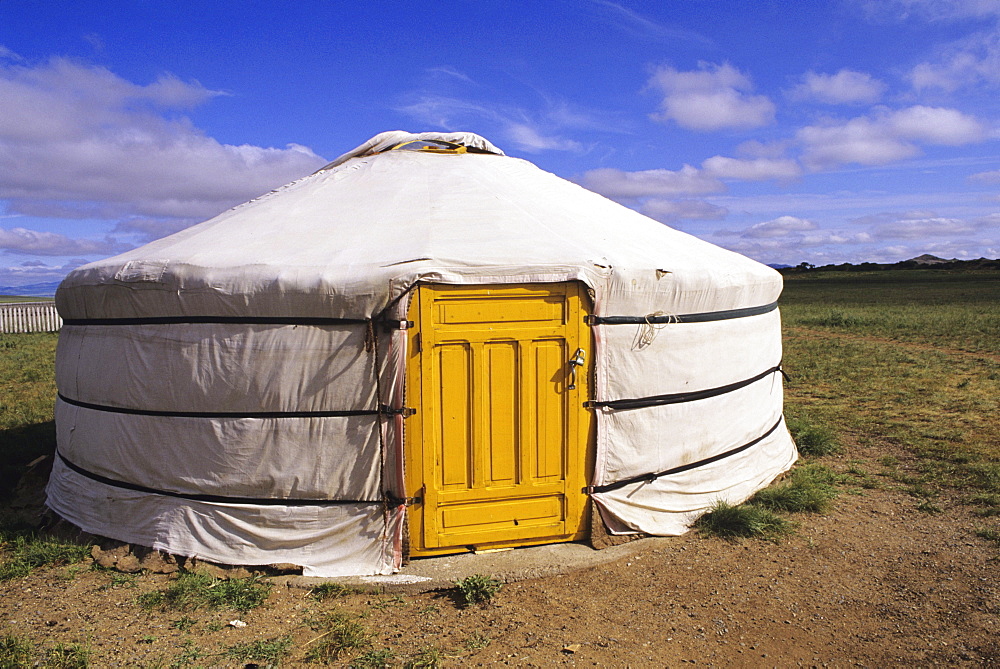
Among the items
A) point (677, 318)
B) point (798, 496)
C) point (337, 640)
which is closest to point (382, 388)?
point (337, 640)

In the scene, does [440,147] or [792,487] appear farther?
[440,147]

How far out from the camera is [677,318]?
4.14m

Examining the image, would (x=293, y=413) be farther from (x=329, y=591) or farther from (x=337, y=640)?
(x=337, y=640)

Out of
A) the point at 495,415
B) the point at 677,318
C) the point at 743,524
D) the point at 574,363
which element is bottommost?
the point at 743,524

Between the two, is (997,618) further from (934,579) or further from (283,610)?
(283,610)

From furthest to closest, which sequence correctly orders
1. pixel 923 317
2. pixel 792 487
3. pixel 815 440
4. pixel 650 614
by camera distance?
pixel 923 317 < pixel 815 440 < pixel 792 487 < pixel 650 614

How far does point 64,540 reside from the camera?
159 inches

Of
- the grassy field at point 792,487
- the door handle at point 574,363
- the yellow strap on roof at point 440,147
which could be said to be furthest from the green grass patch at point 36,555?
the yellow strap on roof at point 440,147

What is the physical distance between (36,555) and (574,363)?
11.2ft

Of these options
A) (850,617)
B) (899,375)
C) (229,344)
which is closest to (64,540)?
(229,344)

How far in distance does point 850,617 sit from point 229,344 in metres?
3.60

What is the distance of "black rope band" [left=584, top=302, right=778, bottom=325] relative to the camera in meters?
3.91

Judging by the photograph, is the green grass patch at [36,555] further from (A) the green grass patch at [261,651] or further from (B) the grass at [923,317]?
(B) the grass at [923,317]

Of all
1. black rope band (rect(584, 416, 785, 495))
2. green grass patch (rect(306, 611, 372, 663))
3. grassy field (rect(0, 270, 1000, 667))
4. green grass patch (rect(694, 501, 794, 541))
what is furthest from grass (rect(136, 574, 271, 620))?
green grass patch (rect(694, 501, 794, 541))
